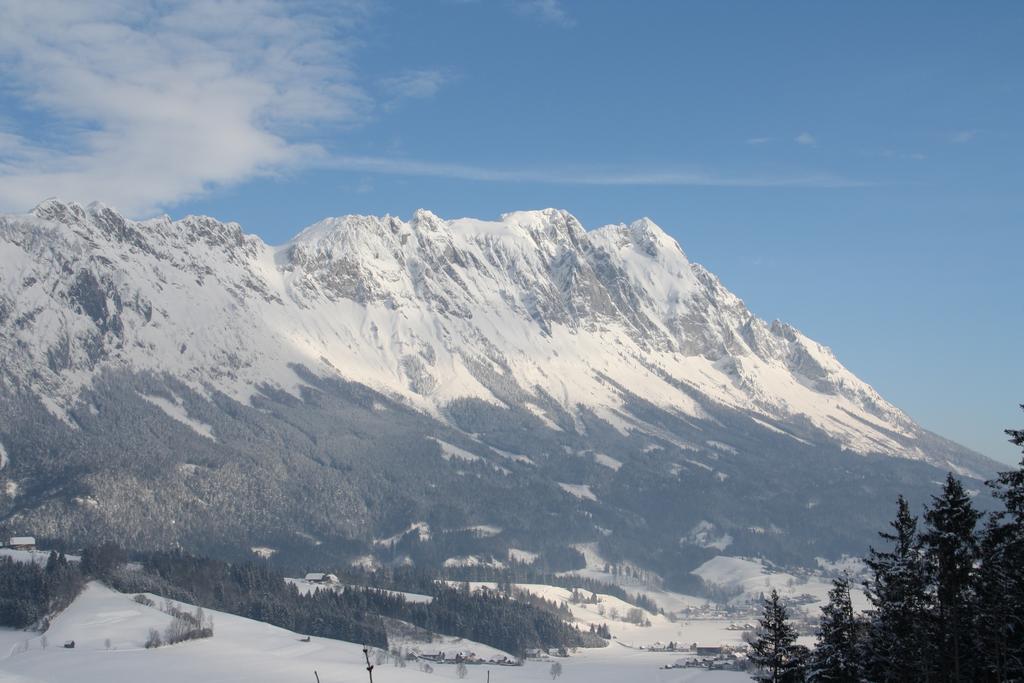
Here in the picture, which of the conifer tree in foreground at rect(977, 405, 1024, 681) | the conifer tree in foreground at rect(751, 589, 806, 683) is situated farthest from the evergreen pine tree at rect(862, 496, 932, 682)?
the conifer tree in foreground at rect(751, 589, 806, 683)

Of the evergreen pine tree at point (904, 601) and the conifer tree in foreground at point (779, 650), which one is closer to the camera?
the evergreen pine tree at point (904, 601)

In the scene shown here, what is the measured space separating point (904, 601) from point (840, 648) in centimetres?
1620

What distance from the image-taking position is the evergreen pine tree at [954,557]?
7062 centimetres

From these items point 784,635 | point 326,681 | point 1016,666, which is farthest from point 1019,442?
point 326,681

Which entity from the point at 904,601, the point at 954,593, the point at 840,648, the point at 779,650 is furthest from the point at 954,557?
the point at 779,650

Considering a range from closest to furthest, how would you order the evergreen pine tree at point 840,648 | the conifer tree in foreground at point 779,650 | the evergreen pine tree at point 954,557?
the evergreen pine tree at point 954,557 → the evergreen pine tree at point 840,648 → the conifer tree in foreground at point 779,650

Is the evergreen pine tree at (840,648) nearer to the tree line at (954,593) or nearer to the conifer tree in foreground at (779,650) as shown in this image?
the conifer tree in foreground at (779,650)

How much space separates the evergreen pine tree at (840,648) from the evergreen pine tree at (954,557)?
1459 cm

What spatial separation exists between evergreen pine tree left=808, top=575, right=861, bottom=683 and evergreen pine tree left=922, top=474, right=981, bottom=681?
14592 mm

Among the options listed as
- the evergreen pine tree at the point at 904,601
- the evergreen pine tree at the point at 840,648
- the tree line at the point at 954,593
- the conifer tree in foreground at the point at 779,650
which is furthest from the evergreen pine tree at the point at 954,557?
the conifer tree in foreground at the point at 779,650

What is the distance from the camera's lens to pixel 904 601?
76.6m

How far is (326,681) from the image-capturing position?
183 meters

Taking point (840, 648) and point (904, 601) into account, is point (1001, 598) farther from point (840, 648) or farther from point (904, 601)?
point (840, 648)

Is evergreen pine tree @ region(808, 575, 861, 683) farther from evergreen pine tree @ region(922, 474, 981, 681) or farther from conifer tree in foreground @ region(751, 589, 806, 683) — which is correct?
evergreen pine tree @ region(922, 474, 981, 681)
